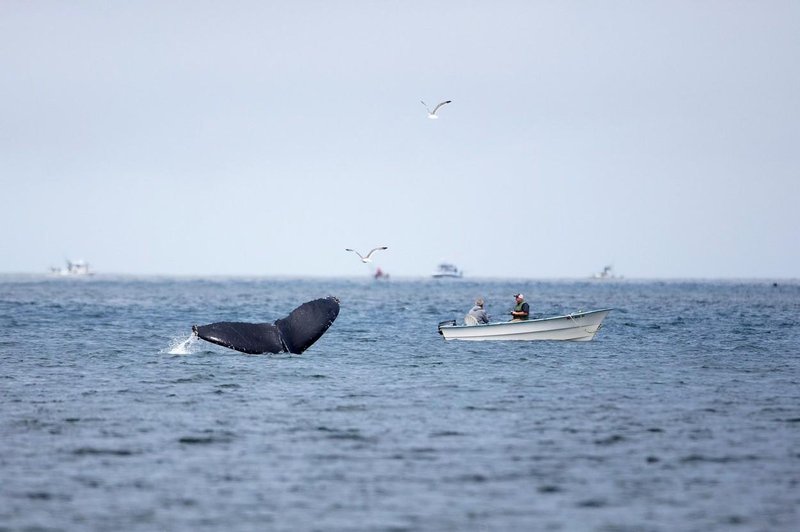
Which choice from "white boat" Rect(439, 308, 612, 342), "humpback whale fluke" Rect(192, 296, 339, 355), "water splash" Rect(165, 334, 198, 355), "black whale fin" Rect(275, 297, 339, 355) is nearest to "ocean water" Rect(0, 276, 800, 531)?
"humpback whale fluke" Rect(192, 296, 339, 355)

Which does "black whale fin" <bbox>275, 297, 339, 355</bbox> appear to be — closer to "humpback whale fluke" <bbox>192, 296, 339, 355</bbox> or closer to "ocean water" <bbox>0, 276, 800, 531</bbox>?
"humpback whale fluke" <bbox>192, 296, 339, 355</bbox>

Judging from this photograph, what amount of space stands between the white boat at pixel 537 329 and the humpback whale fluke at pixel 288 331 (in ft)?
20.3

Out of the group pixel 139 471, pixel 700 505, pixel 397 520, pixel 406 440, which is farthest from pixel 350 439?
pixel 700 505

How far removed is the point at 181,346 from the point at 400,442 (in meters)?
28.8

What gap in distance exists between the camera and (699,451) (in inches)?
858

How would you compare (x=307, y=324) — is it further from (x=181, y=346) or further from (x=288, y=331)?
(x=181, y=346)

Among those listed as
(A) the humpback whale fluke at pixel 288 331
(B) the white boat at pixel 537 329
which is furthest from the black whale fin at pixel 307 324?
(B) the white boat at pixel 537 329

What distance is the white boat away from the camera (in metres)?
48.1

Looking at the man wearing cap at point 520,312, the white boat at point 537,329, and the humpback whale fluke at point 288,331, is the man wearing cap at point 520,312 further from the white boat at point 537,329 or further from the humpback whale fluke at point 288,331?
the humpback whale fluke at point 288,331

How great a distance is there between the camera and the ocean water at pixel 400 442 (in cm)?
1706

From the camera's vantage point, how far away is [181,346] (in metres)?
49.7

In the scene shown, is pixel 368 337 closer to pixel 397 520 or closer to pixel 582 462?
pixel 582 462

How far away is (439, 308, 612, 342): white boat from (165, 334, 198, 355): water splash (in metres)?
11.9

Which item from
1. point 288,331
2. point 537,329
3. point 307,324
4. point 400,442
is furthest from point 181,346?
point 400,442
